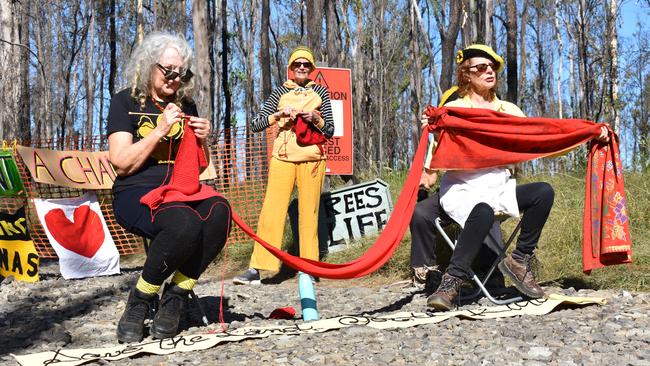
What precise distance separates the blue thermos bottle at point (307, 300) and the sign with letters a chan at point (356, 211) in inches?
120

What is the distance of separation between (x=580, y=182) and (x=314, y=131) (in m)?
3.07

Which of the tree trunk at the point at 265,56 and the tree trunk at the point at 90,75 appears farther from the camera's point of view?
the tree trunk at the point at 90,75

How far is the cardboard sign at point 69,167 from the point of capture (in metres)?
7.30

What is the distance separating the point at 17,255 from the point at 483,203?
14.5ft

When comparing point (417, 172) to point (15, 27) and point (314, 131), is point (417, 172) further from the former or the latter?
point (15, 27)

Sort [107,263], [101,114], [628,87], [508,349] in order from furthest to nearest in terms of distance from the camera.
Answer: [101,114] → [628,87] → [107,263] → [508,349]

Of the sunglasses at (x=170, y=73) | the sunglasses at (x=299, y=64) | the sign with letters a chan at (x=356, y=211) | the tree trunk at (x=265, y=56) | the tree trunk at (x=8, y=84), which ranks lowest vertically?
the sign with letters a chan at (x=356, y=211)

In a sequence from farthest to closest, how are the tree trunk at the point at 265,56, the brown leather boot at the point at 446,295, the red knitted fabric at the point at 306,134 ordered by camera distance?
the tree trunk at the point at 265,56 < the red knitted fabric at the point at 306,134 < the brown leather boot at the point at 446,295

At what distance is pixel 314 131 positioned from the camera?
6.04 metres

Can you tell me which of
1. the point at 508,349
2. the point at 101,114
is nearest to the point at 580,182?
the point at 508,349

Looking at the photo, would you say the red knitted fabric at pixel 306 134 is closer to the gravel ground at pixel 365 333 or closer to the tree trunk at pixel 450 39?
the gravel ground at pixel 365 333

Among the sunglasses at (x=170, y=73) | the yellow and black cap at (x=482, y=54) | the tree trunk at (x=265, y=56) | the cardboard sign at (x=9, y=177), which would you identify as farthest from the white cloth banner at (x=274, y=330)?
the tree trunk at (x=265, y=56)

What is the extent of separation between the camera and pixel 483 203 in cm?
448

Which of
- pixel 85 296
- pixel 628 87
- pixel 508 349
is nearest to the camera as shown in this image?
pixel 508 349
